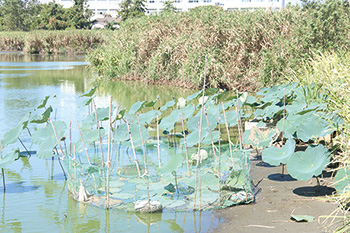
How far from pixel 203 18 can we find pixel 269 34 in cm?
272

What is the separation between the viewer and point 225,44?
15.1m

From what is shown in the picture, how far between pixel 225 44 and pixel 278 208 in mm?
10574

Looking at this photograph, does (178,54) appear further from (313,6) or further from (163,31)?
(313,6)

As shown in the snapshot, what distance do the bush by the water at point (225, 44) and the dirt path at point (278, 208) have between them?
4757mm

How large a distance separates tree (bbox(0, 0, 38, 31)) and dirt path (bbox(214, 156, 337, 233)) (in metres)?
69.6

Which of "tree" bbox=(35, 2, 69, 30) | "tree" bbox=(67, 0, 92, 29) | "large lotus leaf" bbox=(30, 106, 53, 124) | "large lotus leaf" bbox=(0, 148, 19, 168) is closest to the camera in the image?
"large lotus leaf" bbox=(0, 148, 19, 168)

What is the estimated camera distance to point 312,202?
202 inches

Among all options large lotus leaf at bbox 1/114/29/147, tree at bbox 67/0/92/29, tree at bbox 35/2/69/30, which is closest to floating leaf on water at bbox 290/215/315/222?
large lotus leaf at bbox 1/114/29/147

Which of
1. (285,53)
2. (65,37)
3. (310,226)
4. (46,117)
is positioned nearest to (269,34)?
(285,53)

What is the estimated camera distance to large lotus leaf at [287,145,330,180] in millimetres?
5105

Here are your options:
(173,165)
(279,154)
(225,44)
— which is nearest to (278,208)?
(279,154)

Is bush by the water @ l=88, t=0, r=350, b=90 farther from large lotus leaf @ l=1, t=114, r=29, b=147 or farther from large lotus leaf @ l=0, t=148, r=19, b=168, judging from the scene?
large lotus leaf @ l=0, t=148, r=19, b=168

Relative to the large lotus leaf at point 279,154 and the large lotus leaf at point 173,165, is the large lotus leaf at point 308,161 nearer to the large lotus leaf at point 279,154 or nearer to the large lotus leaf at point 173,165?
the large lotus leaf at point 279,154

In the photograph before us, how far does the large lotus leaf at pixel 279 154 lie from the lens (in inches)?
215
